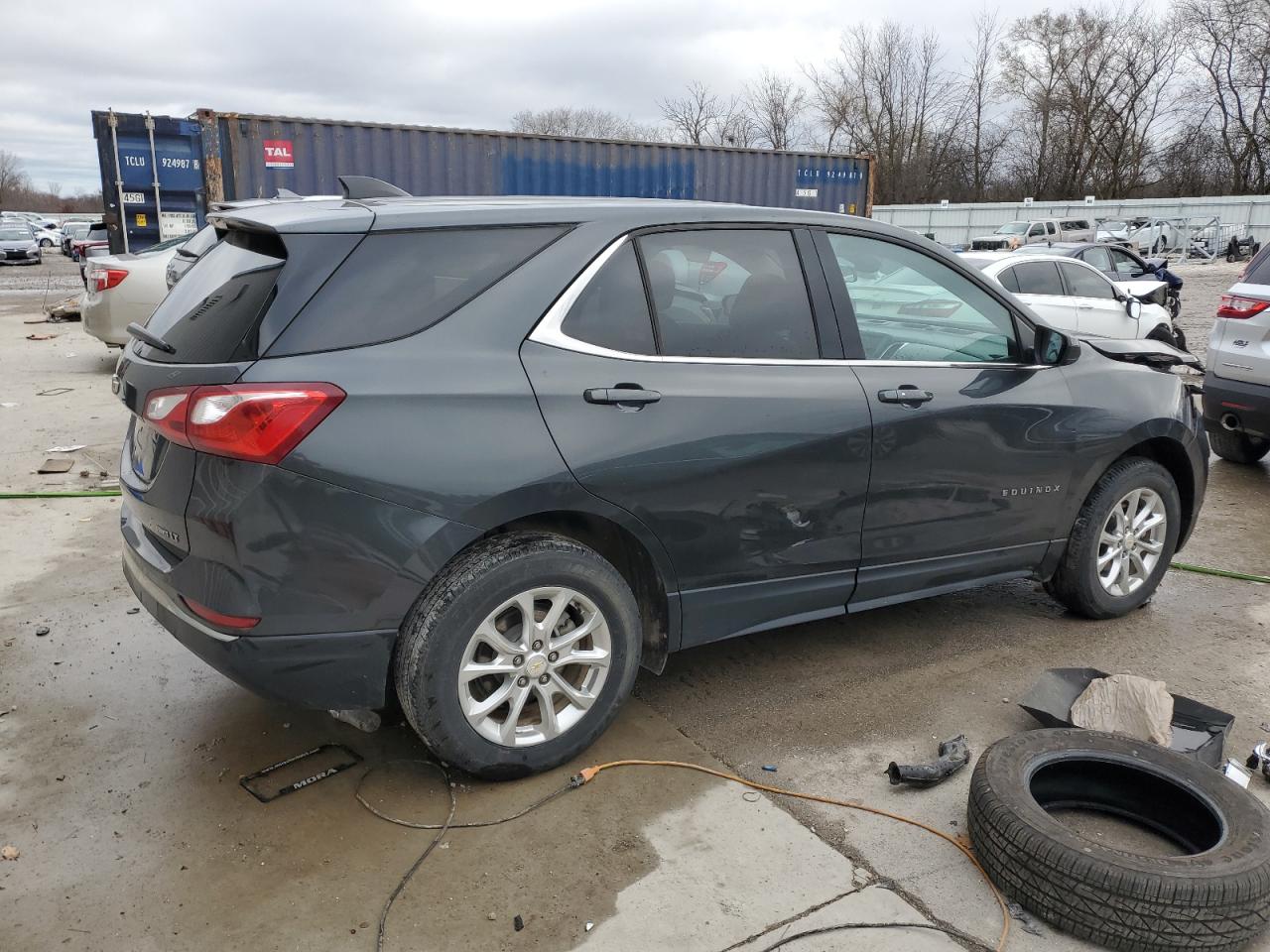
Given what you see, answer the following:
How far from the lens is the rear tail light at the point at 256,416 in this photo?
2746 millimetres

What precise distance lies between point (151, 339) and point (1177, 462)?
440cm

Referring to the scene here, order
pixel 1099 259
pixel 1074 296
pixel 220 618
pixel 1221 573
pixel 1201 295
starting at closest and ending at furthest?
pixel 220 618 → pixel 1221 573 → pixel 1074 296 → pixel 1099 259 → pixel 1201 295

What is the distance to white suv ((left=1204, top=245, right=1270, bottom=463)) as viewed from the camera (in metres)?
7.01

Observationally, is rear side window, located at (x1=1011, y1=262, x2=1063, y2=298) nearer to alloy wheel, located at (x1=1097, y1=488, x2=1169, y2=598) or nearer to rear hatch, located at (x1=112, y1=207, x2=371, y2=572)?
alloy wheel, located at (x1=1097, y1=488, x2=1169, y2=598)

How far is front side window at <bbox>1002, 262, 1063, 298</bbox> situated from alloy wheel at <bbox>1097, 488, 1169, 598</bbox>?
6.74 m

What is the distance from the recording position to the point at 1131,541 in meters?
4.73

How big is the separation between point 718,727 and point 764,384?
1241 millimetres

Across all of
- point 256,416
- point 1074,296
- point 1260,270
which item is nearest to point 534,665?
point 256,416

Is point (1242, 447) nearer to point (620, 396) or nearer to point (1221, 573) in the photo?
point (1221, 573)

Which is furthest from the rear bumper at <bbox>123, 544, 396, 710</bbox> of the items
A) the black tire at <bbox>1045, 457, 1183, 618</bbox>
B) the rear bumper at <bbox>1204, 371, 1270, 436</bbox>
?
the rear bumper at <bbox>1204, 371, 1270, 436</bbox>

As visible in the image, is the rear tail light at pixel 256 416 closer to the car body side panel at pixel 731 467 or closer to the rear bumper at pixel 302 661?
the rear bumper at pixel 302 661

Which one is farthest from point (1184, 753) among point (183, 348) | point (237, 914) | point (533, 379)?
point (183, 348)

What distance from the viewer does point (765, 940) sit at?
102 inches

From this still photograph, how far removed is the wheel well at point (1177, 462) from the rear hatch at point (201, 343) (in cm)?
360
